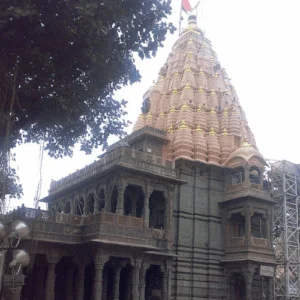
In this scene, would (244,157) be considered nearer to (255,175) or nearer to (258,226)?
(255,175)

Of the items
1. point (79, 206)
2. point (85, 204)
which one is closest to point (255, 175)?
point (85, 204)

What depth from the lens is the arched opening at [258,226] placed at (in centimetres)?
3238

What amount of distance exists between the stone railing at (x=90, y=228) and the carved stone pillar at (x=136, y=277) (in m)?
1.14

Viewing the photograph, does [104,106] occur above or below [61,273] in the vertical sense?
above

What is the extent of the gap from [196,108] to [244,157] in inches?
239

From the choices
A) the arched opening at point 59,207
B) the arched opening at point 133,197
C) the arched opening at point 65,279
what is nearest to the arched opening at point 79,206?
the arched opening at point 59,207

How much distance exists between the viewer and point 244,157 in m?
30.6

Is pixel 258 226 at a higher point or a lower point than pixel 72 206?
lower

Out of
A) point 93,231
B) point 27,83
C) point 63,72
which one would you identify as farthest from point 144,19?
point 93,231

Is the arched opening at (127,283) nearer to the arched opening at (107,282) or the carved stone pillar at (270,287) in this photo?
the arched opening at (107,282)

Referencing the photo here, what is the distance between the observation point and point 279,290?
34969 millimetres

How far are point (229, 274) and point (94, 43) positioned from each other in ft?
73.7

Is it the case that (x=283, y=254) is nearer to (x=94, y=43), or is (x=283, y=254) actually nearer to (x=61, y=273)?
(x=61, y=273)

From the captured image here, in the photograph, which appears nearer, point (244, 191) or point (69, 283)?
point (69, 283)
